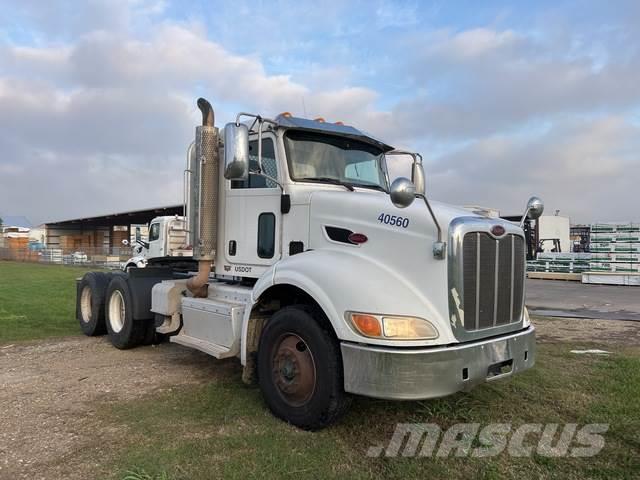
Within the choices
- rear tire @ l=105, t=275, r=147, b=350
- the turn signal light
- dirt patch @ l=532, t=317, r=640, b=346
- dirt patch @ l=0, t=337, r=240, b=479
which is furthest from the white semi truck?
dirt patch @ l=532, t=317, r=640, b=346

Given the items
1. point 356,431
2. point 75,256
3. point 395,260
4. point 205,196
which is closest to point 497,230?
point 395,260

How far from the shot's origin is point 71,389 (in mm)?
5371

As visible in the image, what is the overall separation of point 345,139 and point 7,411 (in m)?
4.36

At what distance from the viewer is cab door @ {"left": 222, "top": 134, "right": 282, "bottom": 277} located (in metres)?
5.14

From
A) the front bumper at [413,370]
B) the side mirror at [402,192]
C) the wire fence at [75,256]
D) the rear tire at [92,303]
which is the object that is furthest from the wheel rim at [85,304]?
the wire fence at [75,256]

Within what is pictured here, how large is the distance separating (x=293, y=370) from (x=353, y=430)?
714 mm

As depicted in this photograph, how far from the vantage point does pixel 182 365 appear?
6.39 metres

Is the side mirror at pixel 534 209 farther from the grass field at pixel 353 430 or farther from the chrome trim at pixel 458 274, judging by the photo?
the grass field at pixel 353 430

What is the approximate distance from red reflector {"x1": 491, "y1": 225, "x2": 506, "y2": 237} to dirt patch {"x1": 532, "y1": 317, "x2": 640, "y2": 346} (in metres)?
4.70

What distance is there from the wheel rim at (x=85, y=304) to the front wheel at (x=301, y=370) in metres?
5.12

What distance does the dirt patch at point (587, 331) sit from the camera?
807 centimetres

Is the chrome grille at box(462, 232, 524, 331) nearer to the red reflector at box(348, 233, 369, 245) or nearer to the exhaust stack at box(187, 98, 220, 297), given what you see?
the red reflector at box(348, 233, 369, 245)

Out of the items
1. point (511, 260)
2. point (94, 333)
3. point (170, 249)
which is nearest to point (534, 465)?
point (511, 260)

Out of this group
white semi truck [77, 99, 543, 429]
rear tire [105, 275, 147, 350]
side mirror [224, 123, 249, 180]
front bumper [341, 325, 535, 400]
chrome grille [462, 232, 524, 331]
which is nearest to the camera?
front bumper [341, 325, 535, 400]
